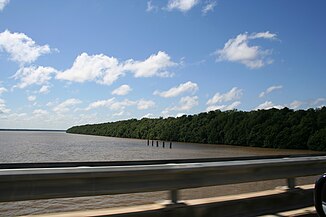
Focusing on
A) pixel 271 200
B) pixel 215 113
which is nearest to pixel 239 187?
pixel 271 200

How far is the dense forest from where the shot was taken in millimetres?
84688

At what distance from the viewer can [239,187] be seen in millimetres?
13789

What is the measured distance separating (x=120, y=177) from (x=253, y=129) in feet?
320

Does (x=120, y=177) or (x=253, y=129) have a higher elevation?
(x=253, y=129)

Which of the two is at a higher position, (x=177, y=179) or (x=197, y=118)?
(x=197, y=118)

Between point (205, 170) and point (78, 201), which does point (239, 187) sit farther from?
point (205, 170)

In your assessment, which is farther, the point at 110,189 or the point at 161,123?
the point at 161,123

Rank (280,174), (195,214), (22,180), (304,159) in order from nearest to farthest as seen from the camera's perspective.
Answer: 1. (22,180)
2. (195,214)
3. (280,174)
4. (304,159)

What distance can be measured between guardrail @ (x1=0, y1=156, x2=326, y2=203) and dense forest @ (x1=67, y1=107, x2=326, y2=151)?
7807 cm

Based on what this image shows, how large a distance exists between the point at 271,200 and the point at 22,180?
146 inches

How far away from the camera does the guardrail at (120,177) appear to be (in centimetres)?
401

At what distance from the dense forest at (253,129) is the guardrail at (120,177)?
256 feet

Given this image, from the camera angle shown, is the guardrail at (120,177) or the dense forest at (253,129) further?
the dense forest at (253,129)

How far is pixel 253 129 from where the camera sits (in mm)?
99375
